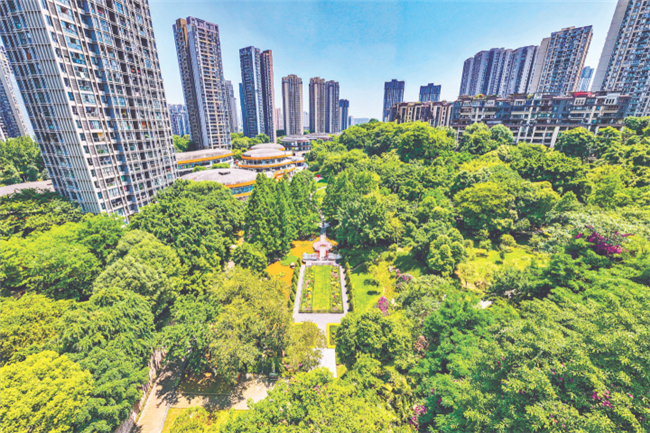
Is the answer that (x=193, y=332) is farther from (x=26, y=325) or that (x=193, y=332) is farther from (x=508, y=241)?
(x=508, y=241)

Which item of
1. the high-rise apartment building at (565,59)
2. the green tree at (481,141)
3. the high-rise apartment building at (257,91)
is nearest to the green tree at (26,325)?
the green tree at (481,141)

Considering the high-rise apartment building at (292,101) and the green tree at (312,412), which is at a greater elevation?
the high-rise apartment building at (292,101)

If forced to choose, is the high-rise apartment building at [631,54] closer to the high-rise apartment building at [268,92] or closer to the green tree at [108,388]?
the green tree at [108,388]

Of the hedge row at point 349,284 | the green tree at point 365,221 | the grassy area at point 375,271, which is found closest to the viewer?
the hedge row at point 349,284

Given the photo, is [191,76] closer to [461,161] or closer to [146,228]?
[146,228]

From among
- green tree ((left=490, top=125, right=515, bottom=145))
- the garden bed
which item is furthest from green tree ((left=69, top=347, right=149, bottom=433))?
green tree ((left=490, top=125, right=515, bottom=145))

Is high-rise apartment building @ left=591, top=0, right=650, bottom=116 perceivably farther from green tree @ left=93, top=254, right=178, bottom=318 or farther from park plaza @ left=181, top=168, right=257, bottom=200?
green tree @ left=93, top=254, right=178, bottom=318

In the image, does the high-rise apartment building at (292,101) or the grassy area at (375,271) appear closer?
the grassy area at (375,271)
